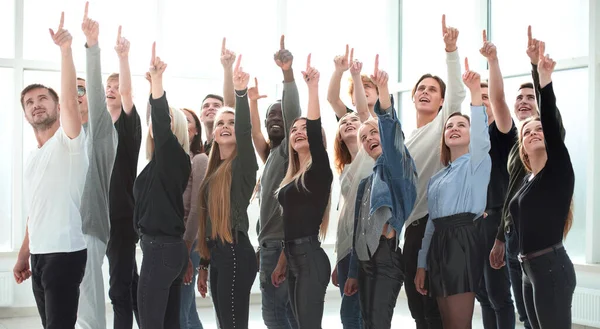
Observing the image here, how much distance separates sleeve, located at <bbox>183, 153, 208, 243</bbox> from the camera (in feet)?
14.0

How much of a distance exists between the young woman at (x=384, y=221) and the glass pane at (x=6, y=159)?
13.8 ft

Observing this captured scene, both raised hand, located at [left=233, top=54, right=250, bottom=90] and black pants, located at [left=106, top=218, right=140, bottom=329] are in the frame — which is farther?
black pants, located at [left=106, top=218, right=140, bottom=329]

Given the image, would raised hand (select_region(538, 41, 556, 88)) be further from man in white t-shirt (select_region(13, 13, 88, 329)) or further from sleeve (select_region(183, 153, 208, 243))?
man in white t-shirt (select_region(13, 13, 88, 329))

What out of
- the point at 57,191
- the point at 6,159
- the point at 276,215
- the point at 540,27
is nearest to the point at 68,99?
the point at 57,191

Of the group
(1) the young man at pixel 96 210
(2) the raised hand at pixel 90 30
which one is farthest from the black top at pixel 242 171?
(2) the raised hand at pixel 90 30

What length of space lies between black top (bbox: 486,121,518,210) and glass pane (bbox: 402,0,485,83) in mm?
2676

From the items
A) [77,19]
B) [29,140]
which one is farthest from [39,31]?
[29,140]

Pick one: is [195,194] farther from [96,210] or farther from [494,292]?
[494,292]

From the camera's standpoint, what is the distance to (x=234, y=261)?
12.1 ft

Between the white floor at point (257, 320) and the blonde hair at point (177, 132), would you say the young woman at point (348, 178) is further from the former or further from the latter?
the white floor at point (257, 320)

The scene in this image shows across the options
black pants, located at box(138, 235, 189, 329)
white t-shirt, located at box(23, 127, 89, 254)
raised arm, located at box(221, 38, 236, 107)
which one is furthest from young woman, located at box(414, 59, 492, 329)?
white t-shirt, located at box(23, 127, 89, 254)

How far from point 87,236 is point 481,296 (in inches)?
86.8

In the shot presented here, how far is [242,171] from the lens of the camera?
12.9ft

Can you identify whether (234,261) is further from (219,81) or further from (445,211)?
(219,81)
